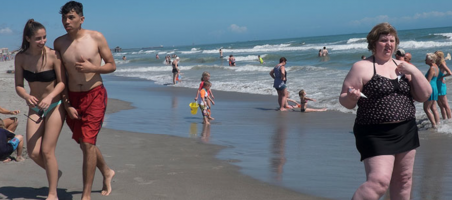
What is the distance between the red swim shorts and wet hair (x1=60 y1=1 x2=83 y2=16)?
0.67 metres

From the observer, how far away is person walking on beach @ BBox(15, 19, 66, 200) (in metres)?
4.10

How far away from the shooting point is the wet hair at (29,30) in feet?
13.4

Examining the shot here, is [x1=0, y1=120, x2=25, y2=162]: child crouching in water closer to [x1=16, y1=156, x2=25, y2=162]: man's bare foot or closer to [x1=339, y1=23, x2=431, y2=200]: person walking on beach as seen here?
[x1=16, y1=156, x2=25, y2=162]: man's bare foot

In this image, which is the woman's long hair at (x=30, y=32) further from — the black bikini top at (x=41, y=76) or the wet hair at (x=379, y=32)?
the wet hair at (x=379, y=32)

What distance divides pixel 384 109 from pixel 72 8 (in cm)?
261

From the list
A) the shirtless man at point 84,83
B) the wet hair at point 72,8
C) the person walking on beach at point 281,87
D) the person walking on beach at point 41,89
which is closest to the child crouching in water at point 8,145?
the person walking on beach at point 41,89

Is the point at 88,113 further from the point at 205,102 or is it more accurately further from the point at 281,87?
the point at 281,87

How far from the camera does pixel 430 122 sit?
896cm

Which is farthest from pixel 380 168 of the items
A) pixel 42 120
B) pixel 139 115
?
A: pixel 139 115

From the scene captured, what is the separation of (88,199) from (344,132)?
5578mm

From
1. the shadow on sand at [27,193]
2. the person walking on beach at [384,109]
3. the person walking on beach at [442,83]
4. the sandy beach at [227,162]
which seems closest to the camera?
the person walking on beach at [384,109]

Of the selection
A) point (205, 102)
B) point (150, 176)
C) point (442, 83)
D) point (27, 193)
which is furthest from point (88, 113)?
point (442, 83)

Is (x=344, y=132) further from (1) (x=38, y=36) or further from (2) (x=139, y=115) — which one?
(1) (x=38, y=36)

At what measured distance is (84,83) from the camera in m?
4.23
